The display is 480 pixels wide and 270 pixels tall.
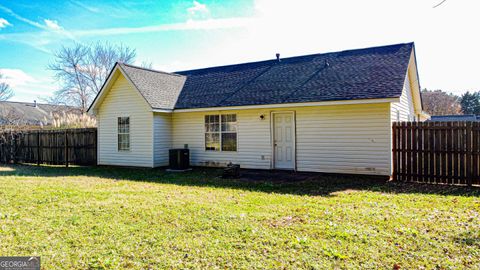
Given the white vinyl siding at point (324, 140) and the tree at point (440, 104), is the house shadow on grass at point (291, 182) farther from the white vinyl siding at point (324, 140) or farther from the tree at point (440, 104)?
the tree at point (440, 104)

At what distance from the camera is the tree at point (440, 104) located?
44625mm

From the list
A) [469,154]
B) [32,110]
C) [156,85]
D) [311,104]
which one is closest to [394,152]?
[469,154]

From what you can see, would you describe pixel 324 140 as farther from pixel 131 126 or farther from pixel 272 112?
pixel 131 126

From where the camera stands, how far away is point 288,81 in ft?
42.6

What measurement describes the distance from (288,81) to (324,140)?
3.13 meters

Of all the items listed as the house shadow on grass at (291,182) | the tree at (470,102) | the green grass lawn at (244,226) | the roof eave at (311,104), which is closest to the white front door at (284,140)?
the house shadow on grass at (291,182)

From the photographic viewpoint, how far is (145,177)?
37.4ft

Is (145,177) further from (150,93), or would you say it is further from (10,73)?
(10,73)

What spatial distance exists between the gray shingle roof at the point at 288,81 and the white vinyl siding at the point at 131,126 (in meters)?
0.76

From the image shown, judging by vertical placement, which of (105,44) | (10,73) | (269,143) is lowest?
(269,143)

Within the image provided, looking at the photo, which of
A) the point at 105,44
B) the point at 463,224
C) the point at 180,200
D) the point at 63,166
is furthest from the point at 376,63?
the point at 105,44

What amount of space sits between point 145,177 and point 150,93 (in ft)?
13.9

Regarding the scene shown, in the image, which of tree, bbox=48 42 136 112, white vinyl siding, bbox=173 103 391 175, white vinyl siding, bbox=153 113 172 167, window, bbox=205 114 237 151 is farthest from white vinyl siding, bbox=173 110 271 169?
tree, bbox=48 42 136 112

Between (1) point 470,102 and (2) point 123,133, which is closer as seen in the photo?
(2) point 123,133
